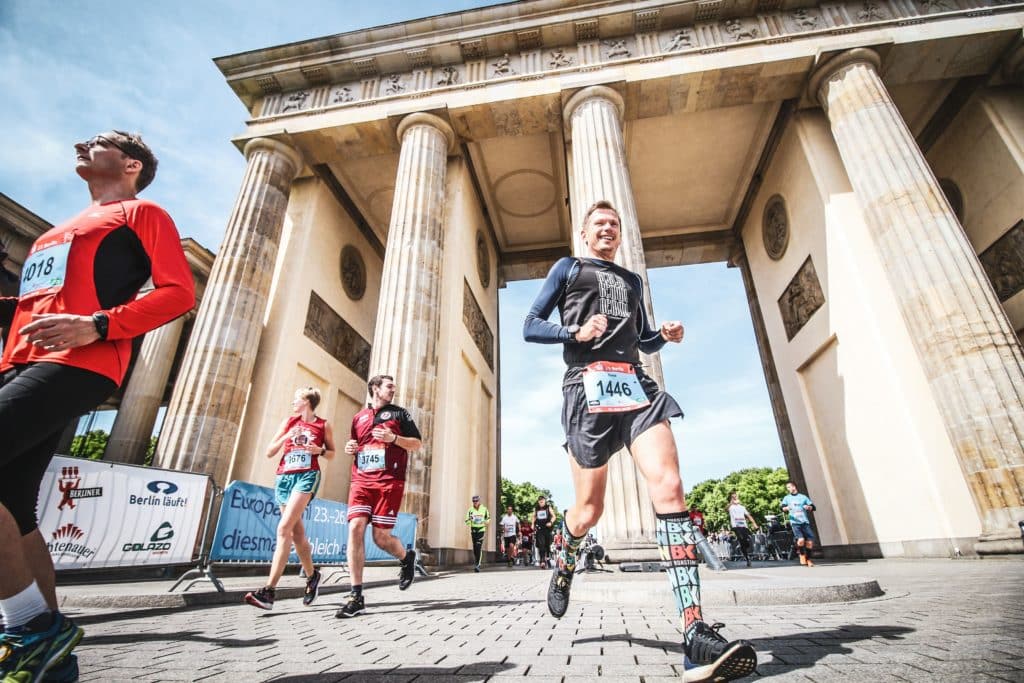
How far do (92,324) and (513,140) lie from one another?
1340cm

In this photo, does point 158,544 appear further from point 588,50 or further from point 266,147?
A: point 588,50

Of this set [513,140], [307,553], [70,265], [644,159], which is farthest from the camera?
[644,159]

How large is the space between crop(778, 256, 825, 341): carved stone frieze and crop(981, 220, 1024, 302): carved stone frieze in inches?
132

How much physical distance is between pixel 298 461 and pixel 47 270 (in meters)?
2.38

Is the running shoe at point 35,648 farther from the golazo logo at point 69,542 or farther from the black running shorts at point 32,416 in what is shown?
the golazo logo at point 69,542

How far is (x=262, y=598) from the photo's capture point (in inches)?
131

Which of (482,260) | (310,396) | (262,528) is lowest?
(262,528)

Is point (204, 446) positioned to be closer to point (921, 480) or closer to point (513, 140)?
point (513, 140)

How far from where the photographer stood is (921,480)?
8086 millimetres

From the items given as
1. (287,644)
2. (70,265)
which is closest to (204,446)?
Result: (287,644)

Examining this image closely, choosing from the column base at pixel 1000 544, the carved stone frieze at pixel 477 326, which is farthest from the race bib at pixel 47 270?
the carved stone frieze at pixel 477 326

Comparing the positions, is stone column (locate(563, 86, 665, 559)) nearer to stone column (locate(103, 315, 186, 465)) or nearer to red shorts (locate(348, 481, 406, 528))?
red shorts (locate(348, 481, 406, 528))

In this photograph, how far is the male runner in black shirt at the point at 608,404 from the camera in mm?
1680

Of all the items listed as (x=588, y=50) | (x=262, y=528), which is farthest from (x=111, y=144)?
(x=588, y=50)
